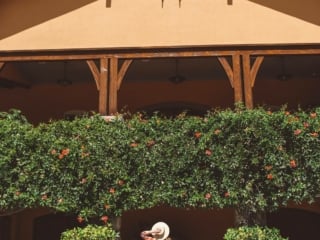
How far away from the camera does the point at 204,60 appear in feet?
41.5

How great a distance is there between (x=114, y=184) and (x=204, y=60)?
495 cm

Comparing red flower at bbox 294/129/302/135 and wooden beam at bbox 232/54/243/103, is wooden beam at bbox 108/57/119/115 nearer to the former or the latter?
wooden beam at bbox 232/54/243/103

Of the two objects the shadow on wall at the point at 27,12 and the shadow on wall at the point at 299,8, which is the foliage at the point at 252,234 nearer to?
the shadow on wall at the point at 299,8

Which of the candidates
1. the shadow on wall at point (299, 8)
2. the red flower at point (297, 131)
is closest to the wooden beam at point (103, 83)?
the shadow on wall at point (299, 8)

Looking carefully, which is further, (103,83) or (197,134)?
(103,83)

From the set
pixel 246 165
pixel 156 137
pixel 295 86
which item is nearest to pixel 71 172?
pixel 156 137

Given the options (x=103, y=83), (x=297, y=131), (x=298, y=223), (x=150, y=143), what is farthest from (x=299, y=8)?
(x=298, y=223)

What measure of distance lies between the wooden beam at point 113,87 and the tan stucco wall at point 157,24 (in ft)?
2.71

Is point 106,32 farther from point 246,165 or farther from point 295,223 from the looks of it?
point 295,223

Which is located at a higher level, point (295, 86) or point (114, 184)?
point (295, 86)

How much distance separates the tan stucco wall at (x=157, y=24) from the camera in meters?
11.5

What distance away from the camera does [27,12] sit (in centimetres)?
1212

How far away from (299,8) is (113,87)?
4.59m

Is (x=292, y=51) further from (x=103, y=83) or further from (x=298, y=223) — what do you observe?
(x=298, y=223)
